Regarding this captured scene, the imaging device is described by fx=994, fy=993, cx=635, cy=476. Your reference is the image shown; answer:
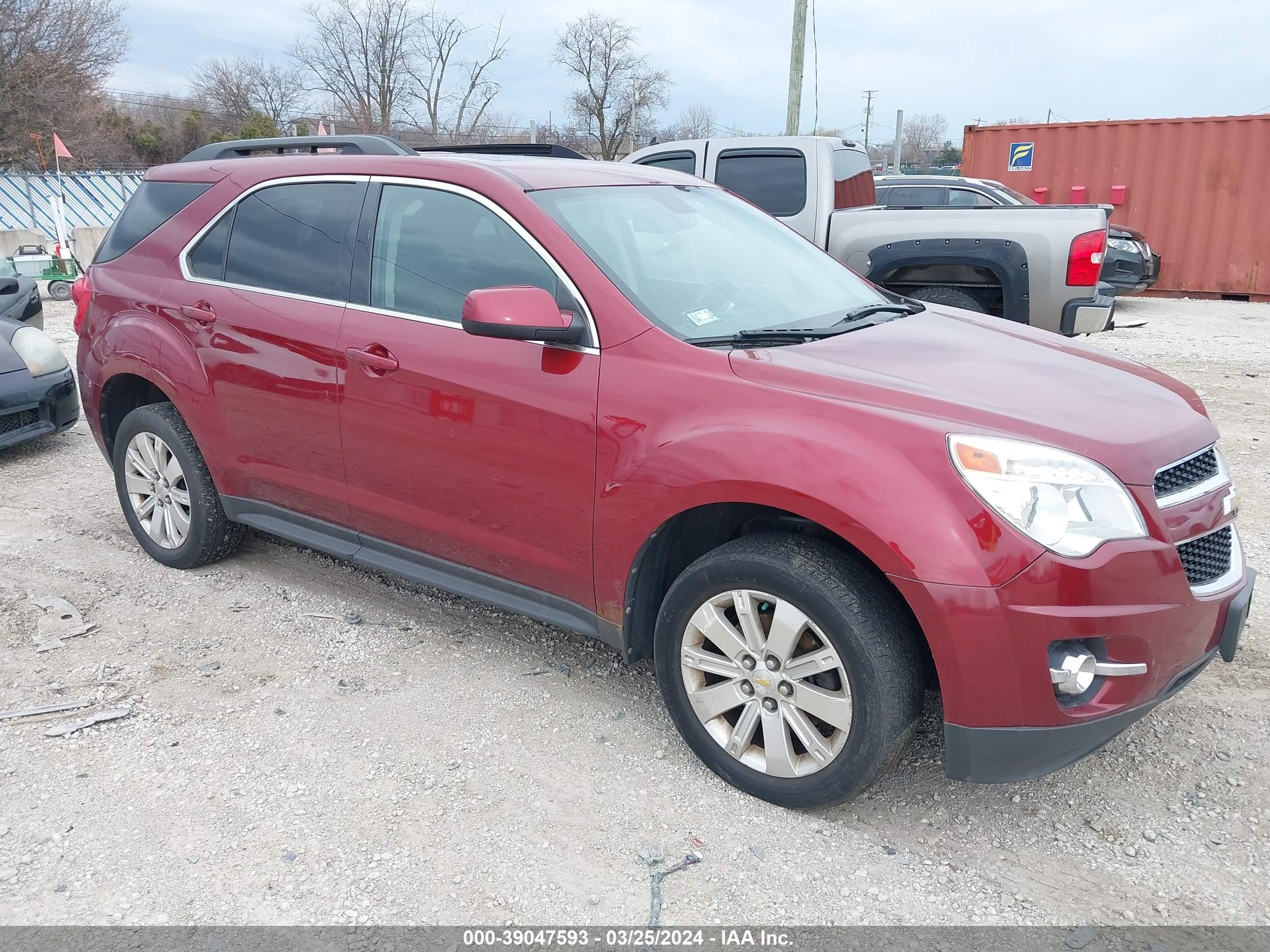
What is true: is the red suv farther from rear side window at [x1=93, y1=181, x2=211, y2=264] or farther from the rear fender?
the rear fender

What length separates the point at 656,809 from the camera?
9.46ft

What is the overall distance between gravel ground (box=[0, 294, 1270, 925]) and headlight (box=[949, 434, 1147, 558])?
0.93 m

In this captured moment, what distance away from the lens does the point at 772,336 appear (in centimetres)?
304

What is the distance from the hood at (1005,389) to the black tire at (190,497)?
2.65m

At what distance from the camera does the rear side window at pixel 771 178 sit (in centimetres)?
757

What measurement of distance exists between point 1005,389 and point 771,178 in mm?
5357

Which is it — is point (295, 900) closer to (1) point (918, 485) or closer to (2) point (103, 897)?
(2) point (103, 897)

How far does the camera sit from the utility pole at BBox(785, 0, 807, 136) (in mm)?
15789

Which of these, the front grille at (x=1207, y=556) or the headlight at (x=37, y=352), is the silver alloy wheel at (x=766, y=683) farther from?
the headlight at (x=37, y=352)

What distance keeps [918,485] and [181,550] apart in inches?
137

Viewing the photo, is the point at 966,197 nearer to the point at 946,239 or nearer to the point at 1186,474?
the point at 946,239

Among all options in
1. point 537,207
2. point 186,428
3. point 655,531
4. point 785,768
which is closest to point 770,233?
point 537,207

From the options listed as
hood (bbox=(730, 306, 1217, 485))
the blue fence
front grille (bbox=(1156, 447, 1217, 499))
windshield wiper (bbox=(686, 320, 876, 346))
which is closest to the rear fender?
hood (bbox=(730, 306, 1217, 485))

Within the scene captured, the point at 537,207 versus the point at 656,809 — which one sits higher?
the point at 537,207
